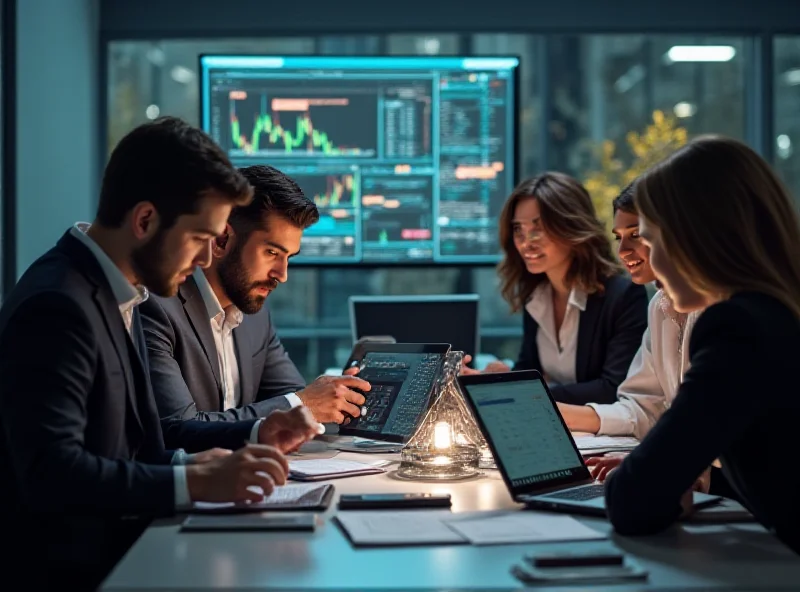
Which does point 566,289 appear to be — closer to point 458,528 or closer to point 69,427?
point 458,528

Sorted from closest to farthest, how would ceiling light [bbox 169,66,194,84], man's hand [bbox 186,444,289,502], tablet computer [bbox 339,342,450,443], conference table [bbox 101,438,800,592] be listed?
conference table [bbox 101,438,800,592], man's hand [bbox 186,444,289,502], tablet computer [bbox 339,342,450,443], ceiling light [bbox 169,66,194,84]

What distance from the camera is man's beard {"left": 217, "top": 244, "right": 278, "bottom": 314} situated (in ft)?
9.48

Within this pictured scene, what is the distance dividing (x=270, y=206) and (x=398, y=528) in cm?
137

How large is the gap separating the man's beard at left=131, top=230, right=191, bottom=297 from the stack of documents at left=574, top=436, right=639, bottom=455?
107 centimetres

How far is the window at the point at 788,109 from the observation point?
5.49 m

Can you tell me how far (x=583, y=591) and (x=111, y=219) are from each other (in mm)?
1112

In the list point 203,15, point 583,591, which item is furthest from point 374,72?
point 583,591

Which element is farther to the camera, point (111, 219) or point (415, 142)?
point (415, 142)

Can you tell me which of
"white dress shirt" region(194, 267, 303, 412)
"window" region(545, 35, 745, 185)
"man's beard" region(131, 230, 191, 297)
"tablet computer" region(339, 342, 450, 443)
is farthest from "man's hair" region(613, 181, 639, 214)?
"window" region(545, 35, 745, 185)

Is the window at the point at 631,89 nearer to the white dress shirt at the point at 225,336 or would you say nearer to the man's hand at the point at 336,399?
the white dress shirt at the point at 225,336

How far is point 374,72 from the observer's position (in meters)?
5.03

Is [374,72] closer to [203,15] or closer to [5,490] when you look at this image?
[203,15]

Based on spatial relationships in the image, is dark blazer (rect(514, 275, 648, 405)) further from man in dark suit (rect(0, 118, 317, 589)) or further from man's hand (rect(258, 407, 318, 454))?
man in dark suit (rect(0, 118, 317, 589))

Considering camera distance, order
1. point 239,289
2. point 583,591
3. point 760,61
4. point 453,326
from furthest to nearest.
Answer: point 760,61 < point 453,326 < point 239,289 < point 583,591
